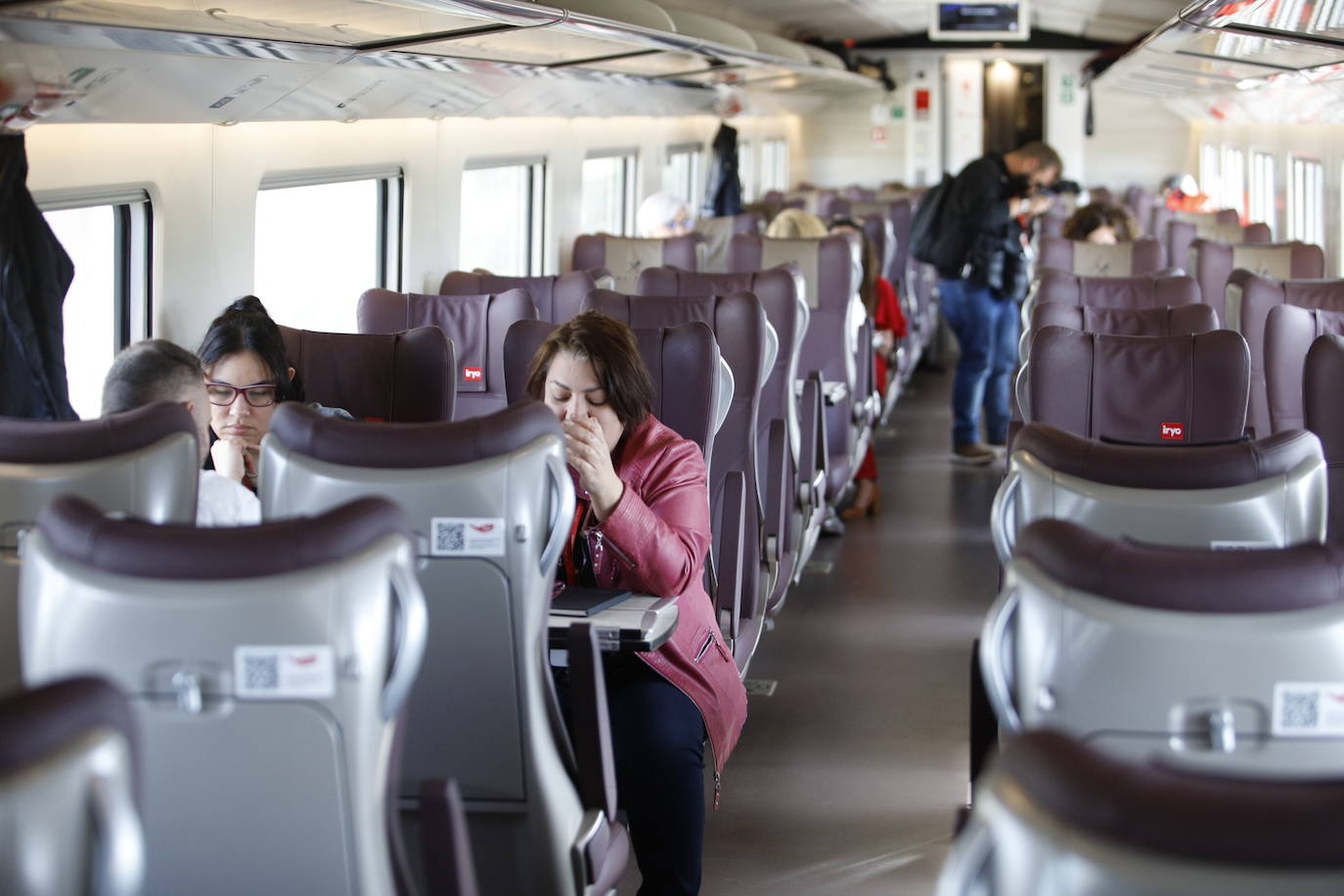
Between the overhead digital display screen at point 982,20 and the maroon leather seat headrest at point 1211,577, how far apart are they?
1437 centimetres

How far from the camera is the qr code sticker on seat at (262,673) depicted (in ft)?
5.85

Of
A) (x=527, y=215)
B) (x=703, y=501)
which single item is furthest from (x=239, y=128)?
(x=527, y=215)

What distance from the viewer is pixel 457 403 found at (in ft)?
18.3

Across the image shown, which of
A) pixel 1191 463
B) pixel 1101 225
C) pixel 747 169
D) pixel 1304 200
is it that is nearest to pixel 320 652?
pixel 1191 463

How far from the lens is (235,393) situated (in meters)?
3.62

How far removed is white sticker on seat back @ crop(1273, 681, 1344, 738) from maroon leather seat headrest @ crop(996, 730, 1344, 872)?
1.79 feet

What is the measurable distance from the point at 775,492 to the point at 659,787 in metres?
1.94

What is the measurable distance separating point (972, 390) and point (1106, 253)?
1.42 metres

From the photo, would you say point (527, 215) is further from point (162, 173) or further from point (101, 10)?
point (101, 10)

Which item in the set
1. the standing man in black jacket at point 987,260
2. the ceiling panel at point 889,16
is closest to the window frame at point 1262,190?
the ceiling panel at point 889,16

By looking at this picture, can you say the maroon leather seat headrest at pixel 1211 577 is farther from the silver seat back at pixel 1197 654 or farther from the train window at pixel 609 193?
the train window at pixel 609 193

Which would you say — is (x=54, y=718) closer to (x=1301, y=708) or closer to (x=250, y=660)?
(x=250, y=660)

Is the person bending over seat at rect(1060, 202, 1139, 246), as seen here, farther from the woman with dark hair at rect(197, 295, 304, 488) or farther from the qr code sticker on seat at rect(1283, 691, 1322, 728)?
the qr code sticker on seat at rect(1283, 691, 1322, 728)

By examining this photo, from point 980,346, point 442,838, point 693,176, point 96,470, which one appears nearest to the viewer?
point 442,838
